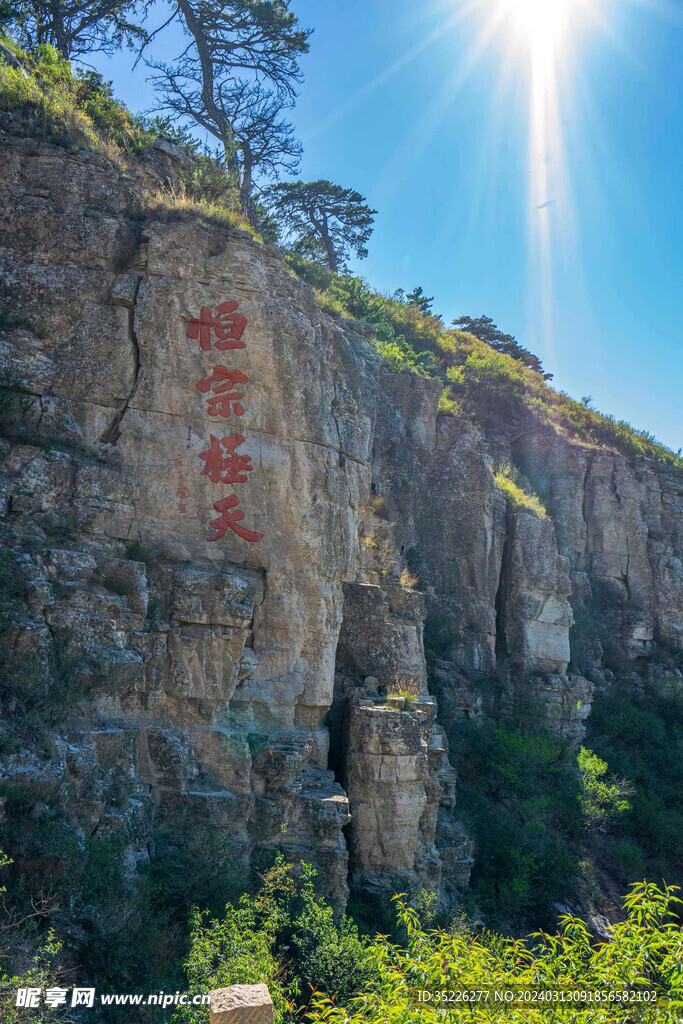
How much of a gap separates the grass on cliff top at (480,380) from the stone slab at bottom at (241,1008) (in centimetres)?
2107

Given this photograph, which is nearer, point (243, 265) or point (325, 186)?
→ point (243, 265)

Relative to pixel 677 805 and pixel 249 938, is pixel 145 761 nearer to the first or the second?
pixel 249 938

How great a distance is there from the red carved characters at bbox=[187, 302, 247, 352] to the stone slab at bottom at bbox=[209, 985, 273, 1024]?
903cm

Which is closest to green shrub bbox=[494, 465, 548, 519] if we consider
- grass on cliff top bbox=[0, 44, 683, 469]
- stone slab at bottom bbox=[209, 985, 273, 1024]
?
grass on cliff top bbox=[0, 44, 683, 469]

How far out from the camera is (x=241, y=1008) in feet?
22.1

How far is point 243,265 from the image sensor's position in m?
13.3

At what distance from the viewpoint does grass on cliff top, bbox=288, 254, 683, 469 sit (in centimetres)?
2841

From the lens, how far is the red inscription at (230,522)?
41.2ft

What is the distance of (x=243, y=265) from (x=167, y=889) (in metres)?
9.30

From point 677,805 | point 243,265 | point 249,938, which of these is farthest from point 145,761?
point 677,805

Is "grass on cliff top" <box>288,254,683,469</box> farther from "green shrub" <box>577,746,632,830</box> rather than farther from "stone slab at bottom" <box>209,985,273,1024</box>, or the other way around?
"stone slab at bottom" <box>209,985,273,1024</box>

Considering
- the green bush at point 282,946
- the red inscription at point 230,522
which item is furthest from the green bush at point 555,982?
the red inscription at point 230,522

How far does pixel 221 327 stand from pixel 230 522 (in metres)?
3.14

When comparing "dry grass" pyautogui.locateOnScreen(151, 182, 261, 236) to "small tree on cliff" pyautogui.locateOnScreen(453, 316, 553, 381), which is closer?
"dry grass" pyautogui.locateOnScreen(151, 182, 261, 236)
